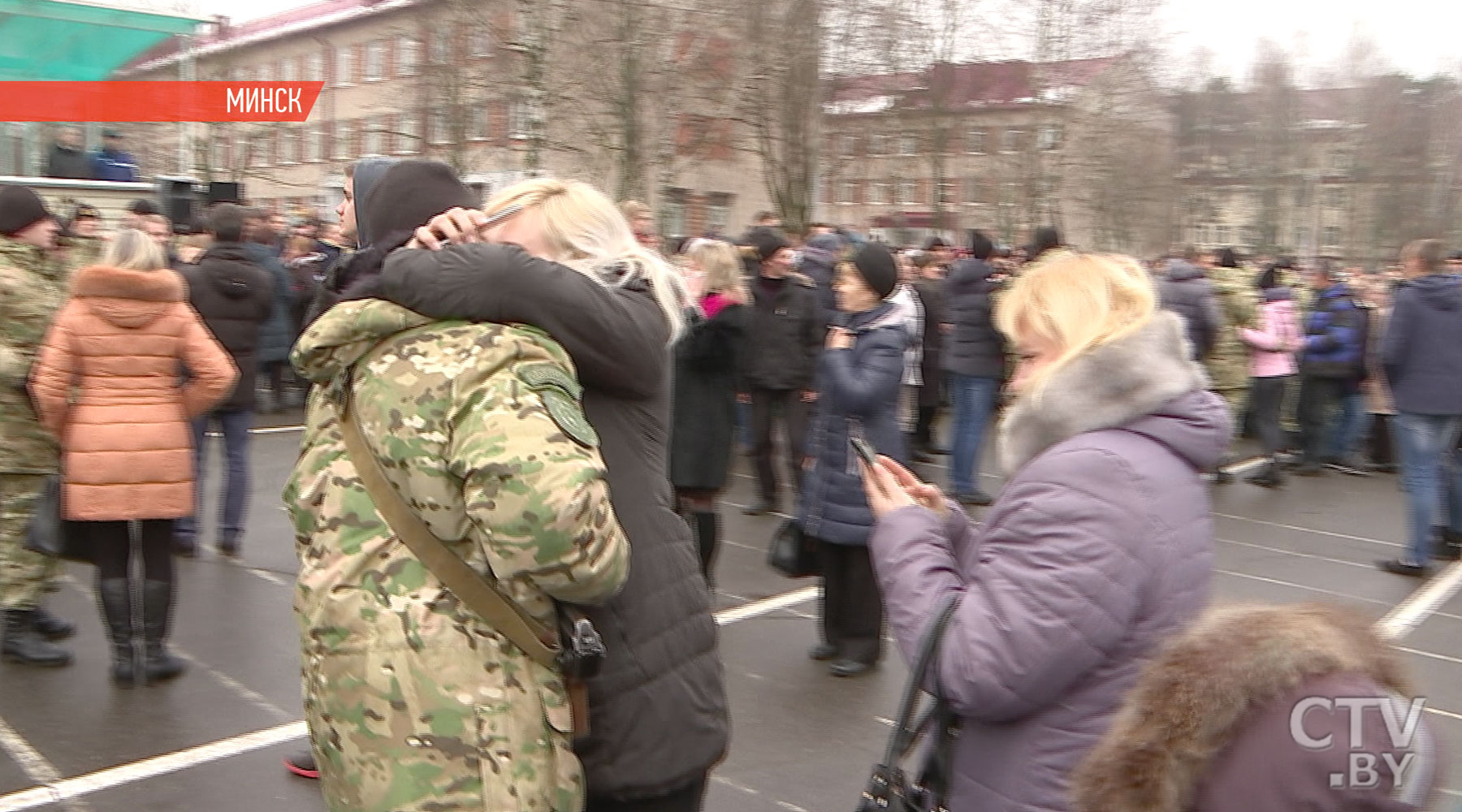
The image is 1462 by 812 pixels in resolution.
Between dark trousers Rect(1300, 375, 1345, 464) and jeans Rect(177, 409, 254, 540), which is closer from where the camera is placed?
jeans Rect(177, 409, 254, 540)

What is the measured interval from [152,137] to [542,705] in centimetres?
3717

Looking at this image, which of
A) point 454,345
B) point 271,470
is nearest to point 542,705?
point 454,345

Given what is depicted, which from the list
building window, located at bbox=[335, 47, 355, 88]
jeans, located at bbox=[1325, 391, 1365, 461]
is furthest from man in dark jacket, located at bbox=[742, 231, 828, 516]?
building window, located at bbox=[335, 47, 355, 88]

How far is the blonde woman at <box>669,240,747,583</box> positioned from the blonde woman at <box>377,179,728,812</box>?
380 cm

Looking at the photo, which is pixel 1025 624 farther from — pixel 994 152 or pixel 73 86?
pixel 994 152

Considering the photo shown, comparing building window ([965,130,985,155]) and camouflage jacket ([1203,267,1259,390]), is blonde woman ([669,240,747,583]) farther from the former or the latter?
building window ([965,130,985,155])

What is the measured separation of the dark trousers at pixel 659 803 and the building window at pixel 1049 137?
113 feet

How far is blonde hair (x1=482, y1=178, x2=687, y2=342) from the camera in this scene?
2.28 meters

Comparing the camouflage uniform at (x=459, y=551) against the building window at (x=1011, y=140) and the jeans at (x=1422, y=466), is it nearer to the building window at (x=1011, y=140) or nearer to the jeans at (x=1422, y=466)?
the jeans at (x=1422, y=466)

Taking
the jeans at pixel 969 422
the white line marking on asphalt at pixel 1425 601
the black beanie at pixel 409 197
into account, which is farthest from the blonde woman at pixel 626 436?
the jeans at pixel 969 422

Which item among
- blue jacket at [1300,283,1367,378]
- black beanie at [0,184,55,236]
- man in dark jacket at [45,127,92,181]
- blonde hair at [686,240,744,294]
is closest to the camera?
black beanie at [0,184,55,236]

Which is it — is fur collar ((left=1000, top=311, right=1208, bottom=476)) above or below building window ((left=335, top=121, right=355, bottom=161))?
below

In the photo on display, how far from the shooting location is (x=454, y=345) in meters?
2.03

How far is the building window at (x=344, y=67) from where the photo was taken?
53750mm
